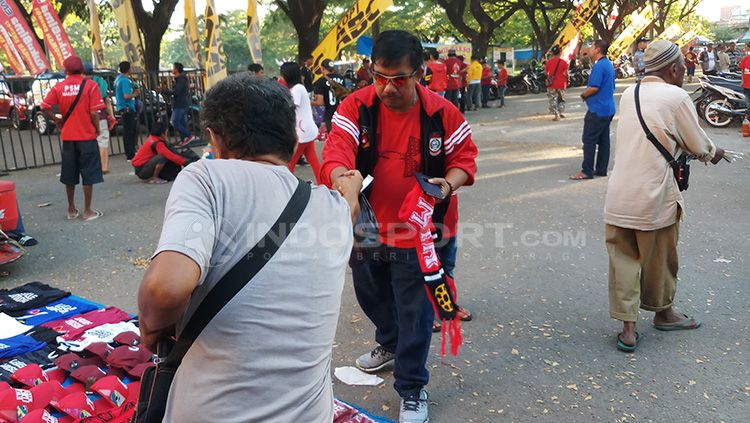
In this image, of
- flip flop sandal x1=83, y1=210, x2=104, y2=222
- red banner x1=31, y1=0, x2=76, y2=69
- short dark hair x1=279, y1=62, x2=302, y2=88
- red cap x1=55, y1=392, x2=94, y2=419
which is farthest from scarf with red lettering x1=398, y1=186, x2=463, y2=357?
red banner x1=31, y1=0, x2=76, y2=69

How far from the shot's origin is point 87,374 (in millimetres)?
3273

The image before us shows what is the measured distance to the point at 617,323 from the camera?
423 centimetres

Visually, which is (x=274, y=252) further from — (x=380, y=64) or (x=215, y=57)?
(x=215, y=57)

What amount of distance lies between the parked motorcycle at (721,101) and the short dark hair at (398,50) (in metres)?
11.6

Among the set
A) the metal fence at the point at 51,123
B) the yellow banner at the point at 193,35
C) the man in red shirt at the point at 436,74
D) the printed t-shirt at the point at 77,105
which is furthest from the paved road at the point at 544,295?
the man in red shirt at the point at 436,74

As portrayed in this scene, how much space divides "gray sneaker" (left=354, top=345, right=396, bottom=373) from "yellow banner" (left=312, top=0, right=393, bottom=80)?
871cm

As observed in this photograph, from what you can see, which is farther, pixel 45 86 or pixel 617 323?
pixel 45 86

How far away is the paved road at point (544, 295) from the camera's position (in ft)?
11.0

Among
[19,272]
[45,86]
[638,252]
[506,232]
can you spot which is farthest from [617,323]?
[45,86]

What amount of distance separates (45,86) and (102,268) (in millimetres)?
11184

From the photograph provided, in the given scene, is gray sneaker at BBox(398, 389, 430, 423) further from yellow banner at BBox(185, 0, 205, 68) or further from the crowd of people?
yellow banner at BBox(185, 0, 205, 68)

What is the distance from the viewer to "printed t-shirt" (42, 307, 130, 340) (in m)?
3.81

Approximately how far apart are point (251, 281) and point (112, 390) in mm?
2005

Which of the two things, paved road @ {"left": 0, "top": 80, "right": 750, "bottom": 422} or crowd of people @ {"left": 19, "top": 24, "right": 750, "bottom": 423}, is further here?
paved road @ {"left": 0, "top": 80, "right": 750, "bottom": 422}
